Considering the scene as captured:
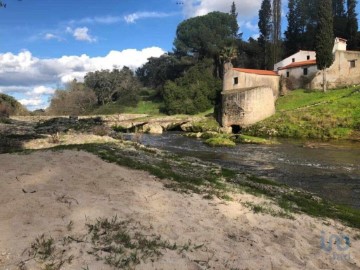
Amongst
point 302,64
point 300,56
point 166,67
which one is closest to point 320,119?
point 302,64

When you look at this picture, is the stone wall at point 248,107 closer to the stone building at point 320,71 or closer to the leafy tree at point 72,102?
the stone building at point 320,71

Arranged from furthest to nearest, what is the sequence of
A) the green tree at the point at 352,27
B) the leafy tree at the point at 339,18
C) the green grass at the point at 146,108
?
the leafy tree at the point at 339,18 → the green grass at the point at 146,108 → the green tree at the point at 352,27

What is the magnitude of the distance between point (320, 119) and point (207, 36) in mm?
39449

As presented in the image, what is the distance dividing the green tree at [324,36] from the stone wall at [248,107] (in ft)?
28.8

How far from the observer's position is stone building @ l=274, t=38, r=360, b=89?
5703 centimetres

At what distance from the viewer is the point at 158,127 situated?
54625mm

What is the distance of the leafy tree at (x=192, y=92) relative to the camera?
213 feet

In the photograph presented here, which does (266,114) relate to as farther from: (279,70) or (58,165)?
(58,165)

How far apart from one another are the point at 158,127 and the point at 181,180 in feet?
139

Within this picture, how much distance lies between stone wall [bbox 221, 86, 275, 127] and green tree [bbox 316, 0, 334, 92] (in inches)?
345

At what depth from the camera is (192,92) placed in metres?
66.6

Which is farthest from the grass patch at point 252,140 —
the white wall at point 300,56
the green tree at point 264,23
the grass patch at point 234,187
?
the green tree at point 264,23

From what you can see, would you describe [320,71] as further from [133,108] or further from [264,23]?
[133,108]

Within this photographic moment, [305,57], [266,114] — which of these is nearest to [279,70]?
[305,57]
